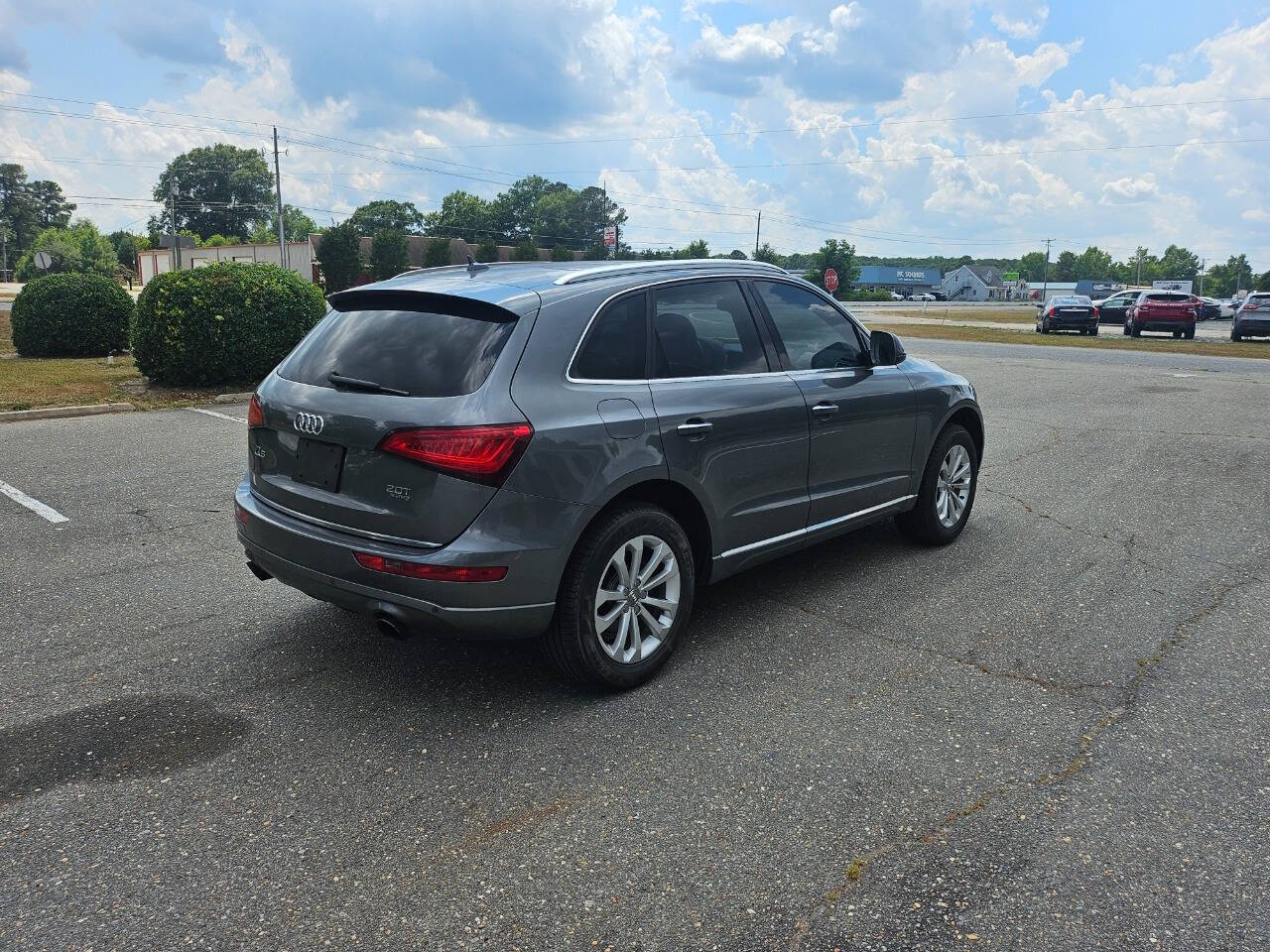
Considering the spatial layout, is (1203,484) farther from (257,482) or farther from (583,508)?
(257,482)

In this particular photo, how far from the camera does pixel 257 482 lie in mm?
4113

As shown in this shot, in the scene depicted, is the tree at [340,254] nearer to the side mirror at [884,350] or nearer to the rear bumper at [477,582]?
the side mirror at [884,350]

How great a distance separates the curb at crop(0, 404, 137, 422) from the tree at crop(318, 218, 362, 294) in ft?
186

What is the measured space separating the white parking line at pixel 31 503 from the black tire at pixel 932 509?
18.1ft

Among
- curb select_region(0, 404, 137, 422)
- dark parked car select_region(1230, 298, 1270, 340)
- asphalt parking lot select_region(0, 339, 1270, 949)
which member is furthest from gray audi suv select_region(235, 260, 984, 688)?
dark parked car select_region(1230, 298, 1270, 340)

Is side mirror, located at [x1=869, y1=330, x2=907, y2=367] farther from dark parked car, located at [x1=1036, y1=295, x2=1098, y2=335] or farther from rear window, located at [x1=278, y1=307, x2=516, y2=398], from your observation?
dark parked car, located at [x1=1036, y1=295, x2=1098, y2=335]

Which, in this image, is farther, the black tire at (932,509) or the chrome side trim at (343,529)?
the black tire at (932,509)

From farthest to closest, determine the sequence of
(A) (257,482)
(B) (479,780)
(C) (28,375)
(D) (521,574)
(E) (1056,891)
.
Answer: (C) (28,375) < (A) (257,482) < (D) (521,574) < (B) (479,780) < (E) (1056,891)

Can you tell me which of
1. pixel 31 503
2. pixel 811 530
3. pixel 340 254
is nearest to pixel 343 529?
pixel 811 530

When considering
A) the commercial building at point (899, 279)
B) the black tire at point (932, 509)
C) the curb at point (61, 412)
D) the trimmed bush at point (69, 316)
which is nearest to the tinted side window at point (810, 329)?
the black tire at point (932, 509)

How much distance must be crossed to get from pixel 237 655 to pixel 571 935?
7.87 feet

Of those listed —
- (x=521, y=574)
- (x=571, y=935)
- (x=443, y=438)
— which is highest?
(x=443, y=438)

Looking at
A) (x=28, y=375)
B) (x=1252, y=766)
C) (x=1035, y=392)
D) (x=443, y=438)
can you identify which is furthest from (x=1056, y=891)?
(x=28, y=375)

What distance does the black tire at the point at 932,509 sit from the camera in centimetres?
577
